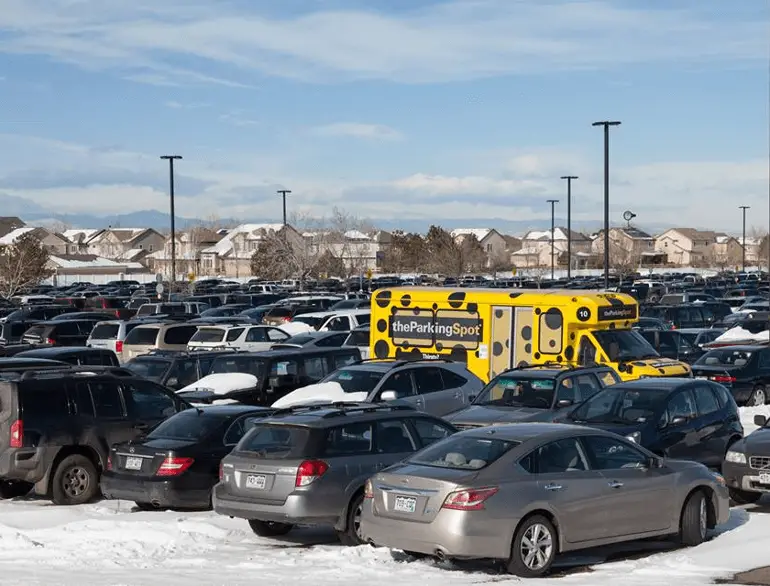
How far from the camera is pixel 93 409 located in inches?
667

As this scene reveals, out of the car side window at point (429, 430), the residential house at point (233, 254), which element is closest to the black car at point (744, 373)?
the car side window at point (429, 430)

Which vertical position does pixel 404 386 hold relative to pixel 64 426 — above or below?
above

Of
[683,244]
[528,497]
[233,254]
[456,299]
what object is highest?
[683,244]

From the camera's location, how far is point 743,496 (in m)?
15.2

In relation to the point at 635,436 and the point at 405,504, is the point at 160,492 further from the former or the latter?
the point at 635,436

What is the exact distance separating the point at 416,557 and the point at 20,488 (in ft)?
23.9

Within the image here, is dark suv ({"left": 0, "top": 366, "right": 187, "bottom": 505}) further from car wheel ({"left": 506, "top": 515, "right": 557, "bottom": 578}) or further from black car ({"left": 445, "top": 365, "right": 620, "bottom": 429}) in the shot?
car wheel ({"left": 506, "top": 515, "right": 557, "bottom": 578})

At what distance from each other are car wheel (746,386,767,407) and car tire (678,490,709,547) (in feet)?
47.8

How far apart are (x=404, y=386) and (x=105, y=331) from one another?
17.0m

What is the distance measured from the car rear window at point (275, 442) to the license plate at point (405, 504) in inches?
67.9

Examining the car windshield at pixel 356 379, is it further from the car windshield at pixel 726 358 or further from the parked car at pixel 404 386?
the car windshield at pixel 726 358

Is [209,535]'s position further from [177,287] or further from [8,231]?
[8,231]

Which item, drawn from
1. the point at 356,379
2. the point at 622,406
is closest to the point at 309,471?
Result: the point at 622,406

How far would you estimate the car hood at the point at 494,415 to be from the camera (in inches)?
717
